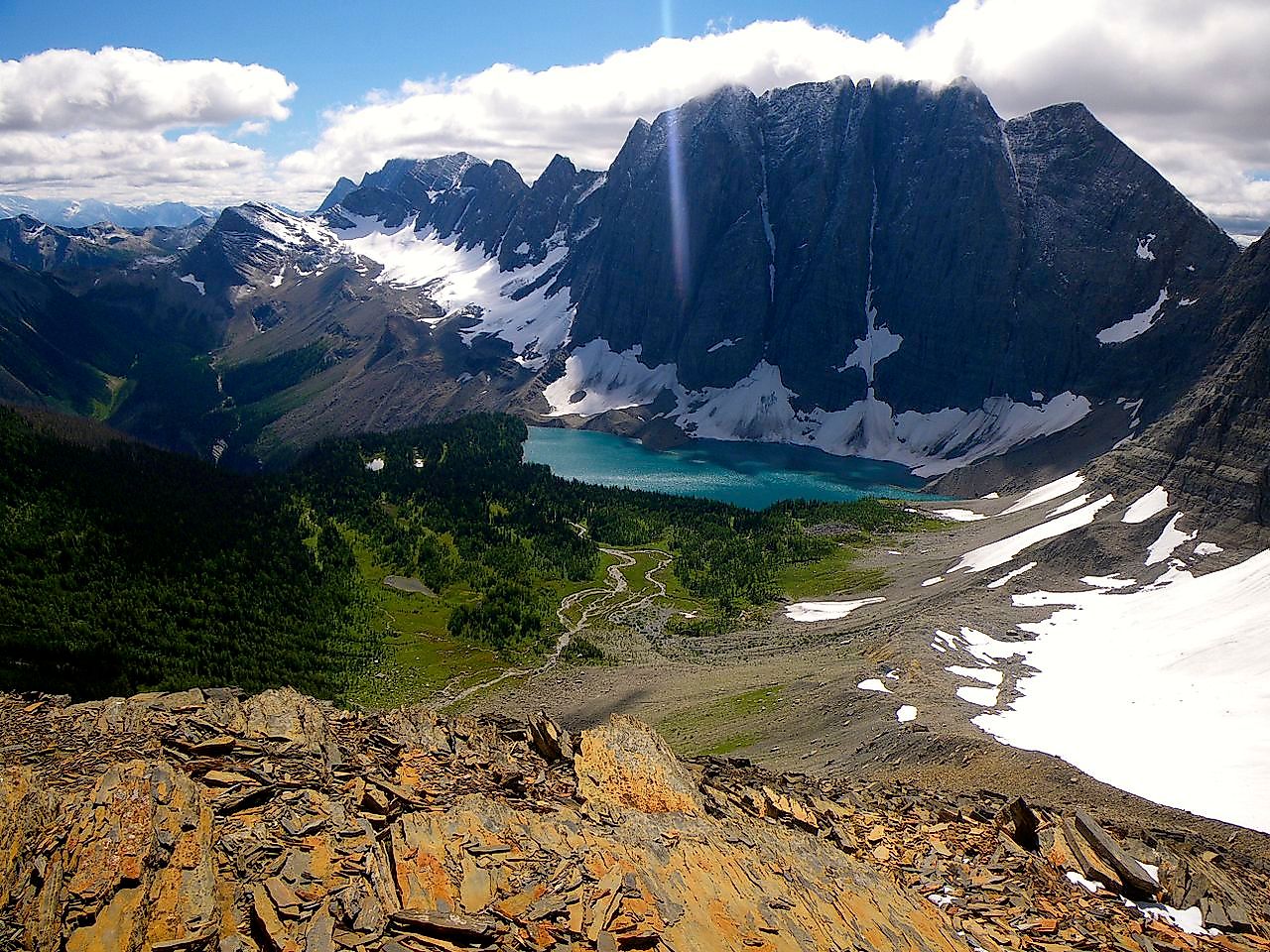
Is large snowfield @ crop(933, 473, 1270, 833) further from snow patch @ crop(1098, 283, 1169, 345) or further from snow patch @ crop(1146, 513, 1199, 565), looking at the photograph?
snow patch @ crop(1098, 283, 1169, 345)

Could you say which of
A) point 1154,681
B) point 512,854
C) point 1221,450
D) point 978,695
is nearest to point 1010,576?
point 1221,450

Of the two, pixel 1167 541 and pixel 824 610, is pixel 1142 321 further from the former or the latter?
pixel 824 610

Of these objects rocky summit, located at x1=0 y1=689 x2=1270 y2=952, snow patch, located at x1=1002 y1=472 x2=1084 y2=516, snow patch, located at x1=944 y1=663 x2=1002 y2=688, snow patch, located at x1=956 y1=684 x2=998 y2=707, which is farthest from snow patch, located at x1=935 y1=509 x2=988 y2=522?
rocky summit, located at x1=0 y1=689 x2=1270 y2=952

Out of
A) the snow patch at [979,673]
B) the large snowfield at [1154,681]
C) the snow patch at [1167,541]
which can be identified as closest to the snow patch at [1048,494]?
the snow patch at [1167,541]

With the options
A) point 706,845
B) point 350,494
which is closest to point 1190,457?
point 706,845

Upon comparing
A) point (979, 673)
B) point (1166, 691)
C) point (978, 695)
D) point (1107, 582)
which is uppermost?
point (1166, 691)

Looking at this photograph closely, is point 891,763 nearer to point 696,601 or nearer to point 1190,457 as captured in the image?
point 696,601
